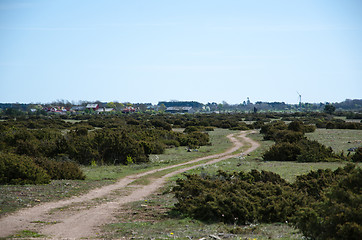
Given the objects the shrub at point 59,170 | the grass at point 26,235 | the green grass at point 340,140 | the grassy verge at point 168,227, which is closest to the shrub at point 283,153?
the green grass at point 340,140

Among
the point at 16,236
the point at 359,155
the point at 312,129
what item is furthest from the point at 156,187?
the point at 312,129

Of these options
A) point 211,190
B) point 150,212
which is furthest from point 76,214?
point 211,190

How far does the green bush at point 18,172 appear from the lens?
16047mm

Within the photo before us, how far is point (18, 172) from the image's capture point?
1623cm

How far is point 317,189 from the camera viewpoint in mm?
12523

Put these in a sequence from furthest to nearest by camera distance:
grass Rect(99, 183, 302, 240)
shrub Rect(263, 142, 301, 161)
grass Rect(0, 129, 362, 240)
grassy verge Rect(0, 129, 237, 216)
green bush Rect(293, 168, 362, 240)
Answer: shrub Rect(263, 142, 301, 161)
grassy verge Rect(0, 129, 237, 216)
grass Rect(0, 129, 362, 240)
grass Rect(99, 183, 302, 240)
green bush Rect(293, 168, 362, 240)

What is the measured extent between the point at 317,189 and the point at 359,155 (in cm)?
1128

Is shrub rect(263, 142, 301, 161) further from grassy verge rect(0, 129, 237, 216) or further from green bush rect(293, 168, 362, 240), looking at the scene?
green bush rect(293, 168, 362, 240)

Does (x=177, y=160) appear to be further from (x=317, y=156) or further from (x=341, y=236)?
(x=341, y=236)

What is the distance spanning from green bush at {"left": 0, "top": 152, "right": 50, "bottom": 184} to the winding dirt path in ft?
8.46

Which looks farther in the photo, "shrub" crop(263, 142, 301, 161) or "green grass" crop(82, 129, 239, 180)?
"shrub" crop(263, 142, 301, 161)

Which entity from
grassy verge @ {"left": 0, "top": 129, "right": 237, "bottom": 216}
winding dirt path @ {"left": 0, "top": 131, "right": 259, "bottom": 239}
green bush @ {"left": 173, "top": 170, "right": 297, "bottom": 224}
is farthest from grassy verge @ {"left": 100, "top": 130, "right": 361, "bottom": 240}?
grassy verge @ {"left": 0, "top": 129, "right": 237, "bottom": 216}

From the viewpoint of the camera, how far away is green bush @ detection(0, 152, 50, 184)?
16047 mm

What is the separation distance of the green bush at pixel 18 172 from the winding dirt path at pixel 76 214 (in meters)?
2.58
